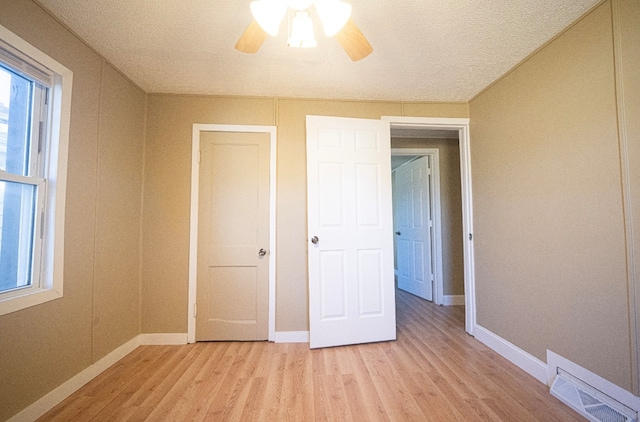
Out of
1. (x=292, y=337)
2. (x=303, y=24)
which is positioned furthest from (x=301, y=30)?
(x=292, y=337)

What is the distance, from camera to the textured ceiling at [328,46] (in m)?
1.50

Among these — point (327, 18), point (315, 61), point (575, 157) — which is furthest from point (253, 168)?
point (575, 157)

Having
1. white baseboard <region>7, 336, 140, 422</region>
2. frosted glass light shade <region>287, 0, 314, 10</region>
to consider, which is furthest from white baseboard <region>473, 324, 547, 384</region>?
white baseboard <region>7, 336, 140, 422</region>

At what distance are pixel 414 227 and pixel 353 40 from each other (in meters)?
3.25

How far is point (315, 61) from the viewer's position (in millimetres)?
1985

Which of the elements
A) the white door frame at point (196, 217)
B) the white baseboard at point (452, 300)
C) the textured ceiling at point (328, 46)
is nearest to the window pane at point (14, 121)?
the textured ceiling at point (328, 46)

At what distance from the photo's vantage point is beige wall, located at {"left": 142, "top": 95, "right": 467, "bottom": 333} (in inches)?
94.1

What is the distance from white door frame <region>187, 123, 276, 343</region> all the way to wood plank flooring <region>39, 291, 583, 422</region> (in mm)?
239

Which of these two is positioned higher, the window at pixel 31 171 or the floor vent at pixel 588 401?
the window at pixel 31 171

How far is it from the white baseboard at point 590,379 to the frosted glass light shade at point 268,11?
2.55 m

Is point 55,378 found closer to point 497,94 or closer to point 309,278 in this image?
point 309,278

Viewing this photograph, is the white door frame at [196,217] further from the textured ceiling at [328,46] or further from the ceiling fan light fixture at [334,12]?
the ceiling fan light fixture at [334,12]

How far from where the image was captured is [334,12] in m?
1.13

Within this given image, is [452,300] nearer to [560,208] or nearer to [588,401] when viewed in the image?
[588,401]
